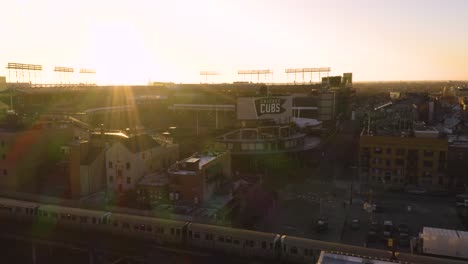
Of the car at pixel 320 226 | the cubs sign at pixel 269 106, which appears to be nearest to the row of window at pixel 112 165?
the car at pixel 320 226

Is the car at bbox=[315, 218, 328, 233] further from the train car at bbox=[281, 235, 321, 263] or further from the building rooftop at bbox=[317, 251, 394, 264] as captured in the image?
the building rooftop at bbox=[317, 251, 394, 264]

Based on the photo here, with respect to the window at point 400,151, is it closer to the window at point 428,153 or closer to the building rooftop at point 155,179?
the window at point 428,153

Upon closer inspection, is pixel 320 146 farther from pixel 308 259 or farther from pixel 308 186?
pixel 308 259

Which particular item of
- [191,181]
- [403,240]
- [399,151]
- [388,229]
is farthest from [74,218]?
[399,151]

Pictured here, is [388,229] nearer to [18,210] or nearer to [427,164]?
[427,164]

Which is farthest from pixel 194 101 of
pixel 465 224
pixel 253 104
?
pixel 465 224

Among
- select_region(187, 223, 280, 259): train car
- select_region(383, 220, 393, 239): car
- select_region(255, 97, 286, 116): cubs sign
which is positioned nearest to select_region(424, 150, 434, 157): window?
select_region(383, 220, 393, 239): car
